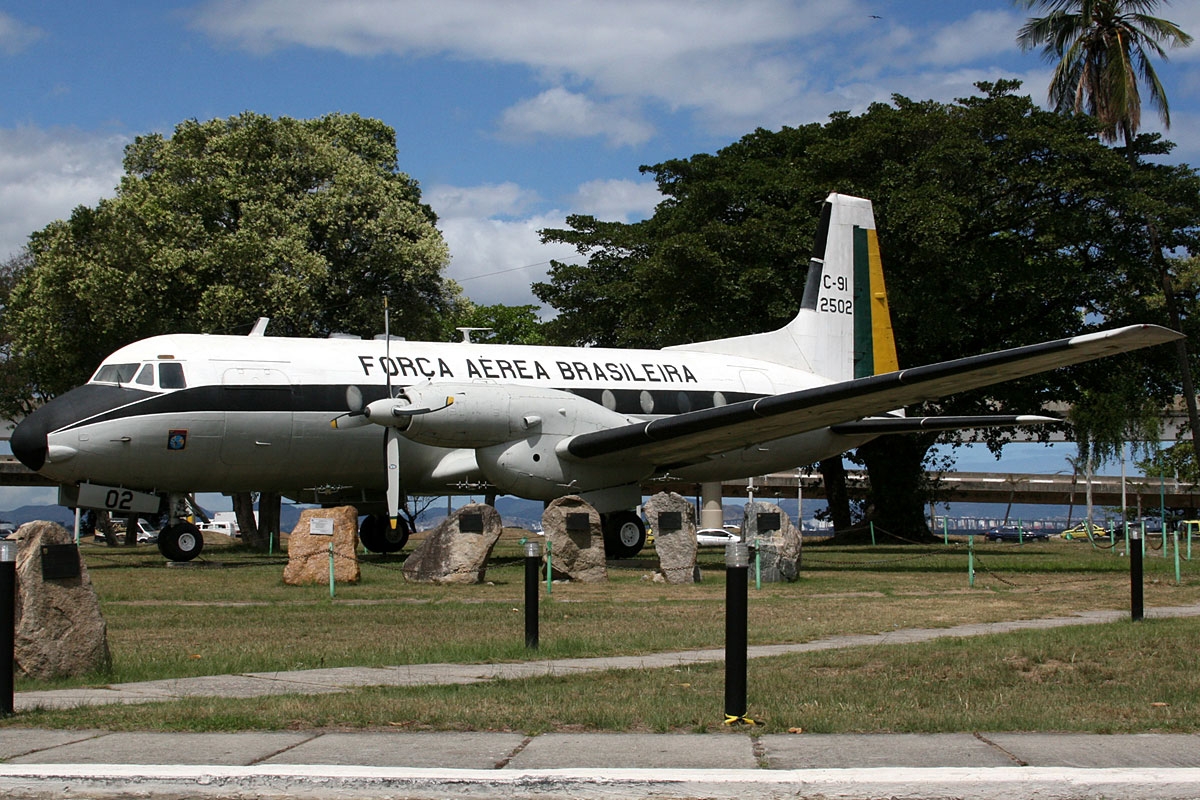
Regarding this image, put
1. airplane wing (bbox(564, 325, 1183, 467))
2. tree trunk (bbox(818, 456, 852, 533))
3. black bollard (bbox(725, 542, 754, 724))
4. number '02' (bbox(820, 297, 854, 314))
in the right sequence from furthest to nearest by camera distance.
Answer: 1. tree trunk (bbox(818, 456, 852, 533))
2. number '02' (bbox(820, 297, 854, 314))
3. airplane wing (bbox(564, 325, 1183, 467))
4. black bollard (bbox(725, 542, 754, 724))

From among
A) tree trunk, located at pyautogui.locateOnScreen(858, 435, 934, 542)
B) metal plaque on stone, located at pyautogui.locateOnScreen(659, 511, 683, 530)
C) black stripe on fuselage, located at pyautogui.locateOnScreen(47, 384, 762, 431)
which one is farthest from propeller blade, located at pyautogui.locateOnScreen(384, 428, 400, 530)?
tree trunk, located at pyautogui.locateOnScreen(858, 435, 934, 542)

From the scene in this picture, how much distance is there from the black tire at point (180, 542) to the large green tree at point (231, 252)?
9.11 meters

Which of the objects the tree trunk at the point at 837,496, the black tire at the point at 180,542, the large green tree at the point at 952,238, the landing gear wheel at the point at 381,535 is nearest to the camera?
the black tire at the point at 180,542

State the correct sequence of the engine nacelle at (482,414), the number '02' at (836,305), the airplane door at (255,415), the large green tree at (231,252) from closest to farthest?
1. the engine nacelle at (482,414)
2. the airplane door at (255,415)
3. the number '02' at (836,305)
4. the large green tree at (231,252)

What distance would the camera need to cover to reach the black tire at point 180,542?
68.3 feet

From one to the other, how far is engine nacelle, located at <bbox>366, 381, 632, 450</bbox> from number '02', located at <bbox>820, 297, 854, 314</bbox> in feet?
24.5

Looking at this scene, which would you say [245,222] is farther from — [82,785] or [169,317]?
[82,785]

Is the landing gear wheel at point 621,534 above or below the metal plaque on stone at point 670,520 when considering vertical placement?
below

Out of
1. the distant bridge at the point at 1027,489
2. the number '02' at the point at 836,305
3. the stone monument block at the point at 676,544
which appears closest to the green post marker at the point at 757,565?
the stone monument block at the point at 676,544

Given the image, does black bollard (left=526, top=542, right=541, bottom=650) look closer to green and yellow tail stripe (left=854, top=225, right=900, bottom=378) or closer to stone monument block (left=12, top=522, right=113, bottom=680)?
stone monument block (left=12, top=522, right=113, bottom=680)

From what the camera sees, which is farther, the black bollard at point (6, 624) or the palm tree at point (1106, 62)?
the palm tree at point (1106, 62)

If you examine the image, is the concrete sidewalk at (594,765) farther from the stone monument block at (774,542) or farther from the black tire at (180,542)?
the black tire at (180,542)

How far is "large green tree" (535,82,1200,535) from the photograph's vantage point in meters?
31.5

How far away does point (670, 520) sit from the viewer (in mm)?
17969
